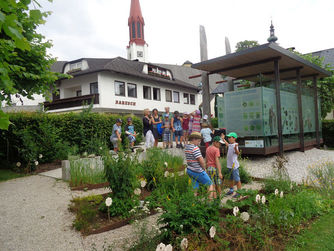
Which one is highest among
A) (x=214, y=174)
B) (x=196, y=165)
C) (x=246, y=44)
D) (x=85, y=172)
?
(x=246, y=44)

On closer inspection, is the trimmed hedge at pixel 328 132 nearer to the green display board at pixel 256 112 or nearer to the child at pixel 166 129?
the green display board at pixel 256 112

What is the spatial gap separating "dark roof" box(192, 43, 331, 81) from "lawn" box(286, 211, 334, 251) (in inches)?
225

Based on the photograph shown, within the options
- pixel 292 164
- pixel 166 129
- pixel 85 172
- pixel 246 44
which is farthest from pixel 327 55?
pixel 85 172

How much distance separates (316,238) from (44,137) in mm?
9477

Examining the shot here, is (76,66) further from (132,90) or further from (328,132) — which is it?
(328,132)

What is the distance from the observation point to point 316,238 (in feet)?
11.7

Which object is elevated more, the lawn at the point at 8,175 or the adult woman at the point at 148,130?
the adult woman at the point at 148,130

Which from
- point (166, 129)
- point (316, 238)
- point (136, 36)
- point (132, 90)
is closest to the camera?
point (316, 238)

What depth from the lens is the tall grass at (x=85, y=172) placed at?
6.75m

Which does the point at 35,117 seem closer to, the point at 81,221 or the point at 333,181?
the point at 81,221

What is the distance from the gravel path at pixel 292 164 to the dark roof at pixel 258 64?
336 cm

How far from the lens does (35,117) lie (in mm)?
10305

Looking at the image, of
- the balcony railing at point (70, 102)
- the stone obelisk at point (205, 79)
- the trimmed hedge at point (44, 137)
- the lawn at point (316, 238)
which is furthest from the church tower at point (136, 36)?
the lawn at point (316, 238)

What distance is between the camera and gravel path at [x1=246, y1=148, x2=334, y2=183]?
7594mm
